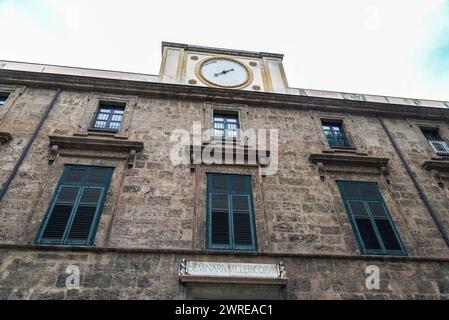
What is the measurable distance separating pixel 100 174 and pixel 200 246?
3249mm

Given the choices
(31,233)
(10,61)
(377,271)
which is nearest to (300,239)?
(377,271)

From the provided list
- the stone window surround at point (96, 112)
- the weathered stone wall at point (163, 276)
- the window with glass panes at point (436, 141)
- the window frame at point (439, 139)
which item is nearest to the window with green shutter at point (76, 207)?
the weathered stone wall at point (163, 276)

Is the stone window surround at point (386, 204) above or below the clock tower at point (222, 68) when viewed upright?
below

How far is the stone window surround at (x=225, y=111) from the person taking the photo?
9.94m

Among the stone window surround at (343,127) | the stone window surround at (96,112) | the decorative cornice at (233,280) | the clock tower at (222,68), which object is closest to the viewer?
the decorative cornice at (233,280)

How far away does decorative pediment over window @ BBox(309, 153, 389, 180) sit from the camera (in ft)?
30.0

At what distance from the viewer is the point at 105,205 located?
7.37m

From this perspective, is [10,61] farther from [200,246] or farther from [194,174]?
[200,246]

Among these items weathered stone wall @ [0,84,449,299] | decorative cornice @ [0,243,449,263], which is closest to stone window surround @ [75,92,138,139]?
weathered stone wall @ [0,84,449,299]

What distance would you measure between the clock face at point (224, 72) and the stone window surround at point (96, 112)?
306 centimetres

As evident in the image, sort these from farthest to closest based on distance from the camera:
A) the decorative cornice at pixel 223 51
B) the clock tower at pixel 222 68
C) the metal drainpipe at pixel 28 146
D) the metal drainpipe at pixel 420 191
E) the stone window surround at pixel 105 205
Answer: the decorative cornice at pixel 223 51
the clock tower at pixel 222 68
the metal drainpipe at pixel 420 191
the metal drainpipe at pixel 28 146
the stone window surround at pixel 105 205

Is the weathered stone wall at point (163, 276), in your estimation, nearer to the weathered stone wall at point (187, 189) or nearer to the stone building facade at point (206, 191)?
the stone building facade at point (206, 191)

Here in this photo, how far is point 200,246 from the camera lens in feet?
22.8

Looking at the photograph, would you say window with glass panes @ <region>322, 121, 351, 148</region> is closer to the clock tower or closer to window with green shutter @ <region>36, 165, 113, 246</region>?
the clock tower
